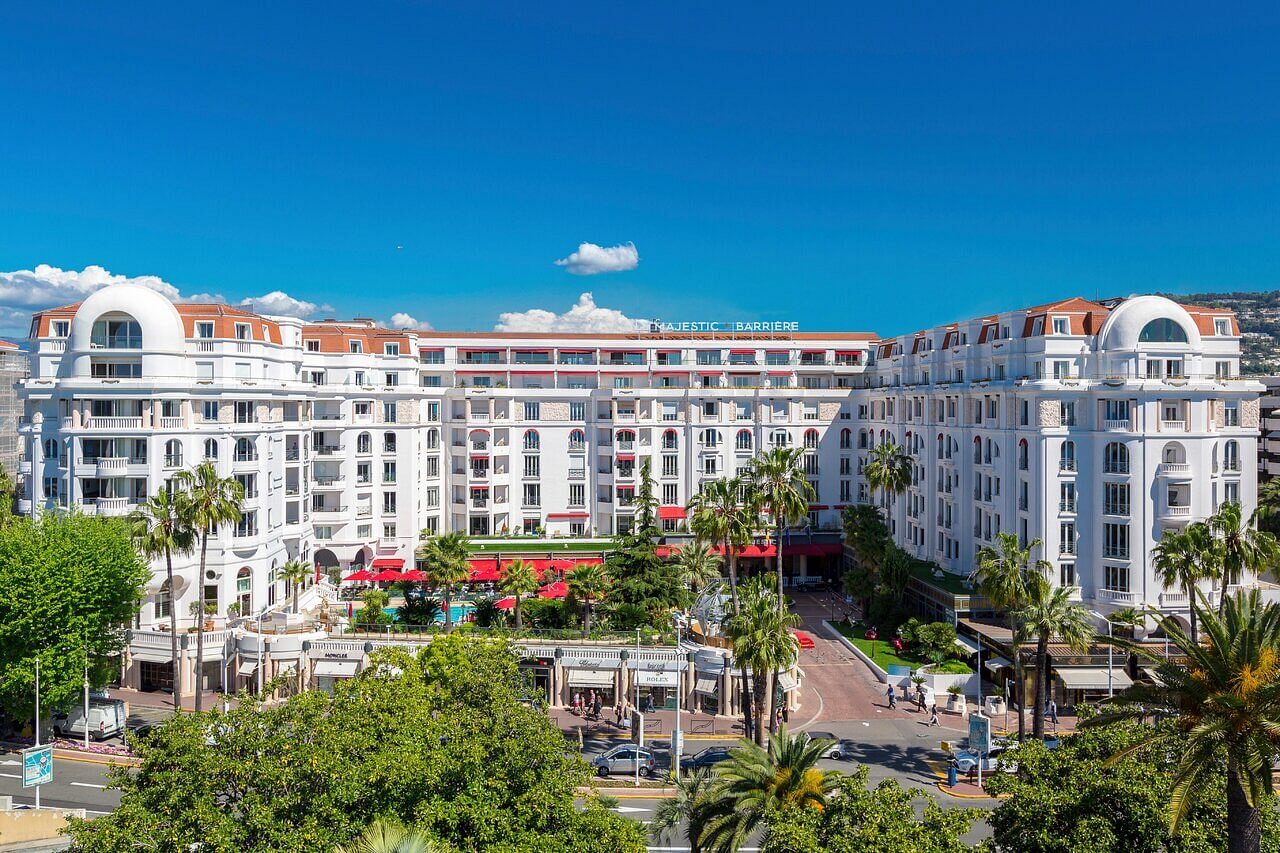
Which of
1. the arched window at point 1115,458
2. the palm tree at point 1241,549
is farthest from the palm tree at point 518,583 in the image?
the palm tree at point 1241,549

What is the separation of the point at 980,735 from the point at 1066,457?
2431 centimetres

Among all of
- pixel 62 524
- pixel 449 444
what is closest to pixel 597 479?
pixel 449 444

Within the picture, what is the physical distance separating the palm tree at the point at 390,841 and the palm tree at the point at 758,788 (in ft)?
30.2

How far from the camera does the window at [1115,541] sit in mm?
59156

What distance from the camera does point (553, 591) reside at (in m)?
67.2

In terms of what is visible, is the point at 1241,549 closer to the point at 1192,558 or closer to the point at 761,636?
the point at 1192,558

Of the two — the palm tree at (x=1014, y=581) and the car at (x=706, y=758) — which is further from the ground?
the palm tree at (x=1014, y=581)

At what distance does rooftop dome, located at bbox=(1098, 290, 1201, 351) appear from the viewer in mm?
59906

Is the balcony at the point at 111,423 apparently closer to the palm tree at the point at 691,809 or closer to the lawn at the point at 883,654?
the palm tree at the point at 691,809

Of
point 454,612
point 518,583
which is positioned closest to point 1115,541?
point 518,583

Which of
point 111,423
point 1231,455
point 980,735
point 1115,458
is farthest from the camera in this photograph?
point 1231,455

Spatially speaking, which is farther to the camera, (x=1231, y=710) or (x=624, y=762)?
(x=624, y=762)

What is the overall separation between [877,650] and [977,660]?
8.28 m

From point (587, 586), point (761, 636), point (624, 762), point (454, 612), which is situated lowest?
point (624, 762)
